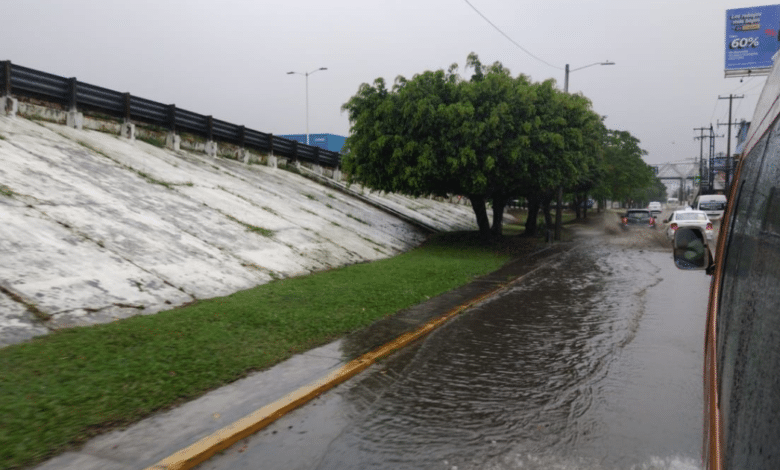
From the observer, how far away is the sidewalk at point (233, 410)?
3.96 metres

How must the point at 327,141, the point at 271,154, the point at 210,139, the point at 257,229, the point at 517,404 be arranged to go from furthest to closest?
the point at 327,141, the point at 271,154, the point at 210,139, the point at 257,229, the point at 517,404

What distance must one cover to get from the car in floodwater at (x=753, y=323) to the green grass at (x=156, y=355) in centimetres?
402

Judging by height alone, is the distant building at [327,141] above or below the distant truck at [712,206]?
above

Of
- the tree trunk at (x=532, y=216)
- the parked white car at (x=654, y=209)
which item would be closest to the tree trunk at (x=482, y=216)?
the tree trunk at (x=532, y=216)

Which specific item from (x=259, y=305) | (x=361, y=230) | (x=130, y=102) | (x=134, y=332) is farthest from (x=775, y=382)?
(x=130, y=102)

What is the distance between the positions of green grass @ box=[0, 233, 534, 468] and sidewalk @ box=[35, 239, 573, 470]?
0.16 metres

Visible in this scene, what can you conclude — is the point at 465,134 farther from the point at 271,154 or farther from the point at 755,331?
the point at 755,331

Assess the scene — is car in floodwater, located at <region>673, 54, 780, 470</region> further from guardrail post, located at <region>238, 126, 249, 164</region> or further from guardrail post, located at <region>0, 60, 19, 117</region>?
guardrail post, located at <region>238, 126, 249, 164</region>

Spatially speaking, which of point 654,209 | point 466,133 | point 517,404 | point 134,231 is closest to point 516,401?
point 517,404

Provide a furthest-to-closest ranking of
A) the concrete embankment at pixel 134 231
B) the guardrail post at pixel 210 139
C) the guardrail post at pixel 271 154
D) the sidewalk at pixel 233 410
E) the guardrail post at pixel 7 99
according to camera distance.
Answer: the guardrail post at pixel 271 154 < the guardrail post at pixel 210 139 < the guardrail post at pixel 7 99 < the concrete embankment at pixel 134 231 < the sidewalk at pixel 233 410

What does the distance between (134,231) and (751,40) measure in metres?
33.9

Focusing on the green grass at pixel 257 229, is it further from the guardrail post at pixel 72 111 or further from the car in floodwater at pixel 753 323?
the car in floodwater at pixel 753 323

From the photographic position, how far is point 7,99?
1495cm

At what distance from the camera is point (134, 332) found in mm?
6781
